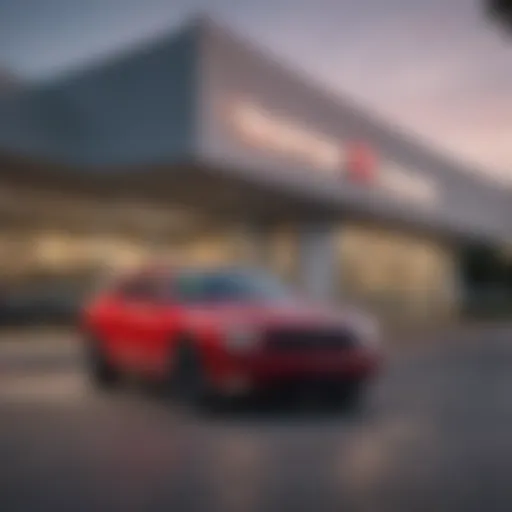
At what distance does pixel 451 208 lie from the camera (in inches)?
1668

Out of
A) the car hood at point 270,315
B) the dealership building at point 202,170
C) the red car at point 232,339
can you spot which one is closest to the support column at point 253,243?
the dealership building at point 202,170

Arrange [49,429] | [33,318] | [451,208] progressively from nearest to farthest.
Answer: [49,429] → [33,318] → [451,208]

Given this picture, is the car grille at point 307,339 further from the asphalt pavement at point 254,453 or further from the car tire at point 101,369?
the car tire at point 101,369

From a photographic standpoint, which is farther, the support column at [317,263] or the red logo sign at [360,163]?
the support column at [317,263]

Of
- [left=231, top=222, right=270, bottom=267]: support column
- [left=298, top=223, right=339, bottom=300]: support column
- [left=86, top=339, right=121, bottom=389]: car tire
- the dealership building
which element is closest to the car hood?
[left=86, top=339, right=121, bottom=389]: car tire

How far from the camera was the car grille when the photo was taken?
8.88m

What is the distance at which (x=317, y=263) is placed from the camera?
1205 inches

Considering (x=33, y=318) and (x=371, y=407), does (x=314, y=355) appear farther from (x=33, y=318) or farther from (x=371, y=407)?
(x=33, y=318)

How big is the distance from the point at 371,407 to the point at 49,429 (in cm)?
354

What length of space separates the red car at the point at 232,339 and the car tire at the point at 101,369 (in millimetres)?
346

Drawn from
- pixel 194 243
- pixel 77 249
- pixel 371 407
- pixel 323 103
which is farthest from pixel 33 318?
pixel 371 407

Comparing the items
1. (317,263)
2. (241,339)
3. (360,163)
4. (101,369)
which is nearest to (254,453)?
(241,339)

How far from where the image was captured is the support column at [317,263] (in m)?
30.5

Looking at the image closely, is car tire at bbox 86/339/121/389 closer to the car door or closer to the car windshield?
the car door
